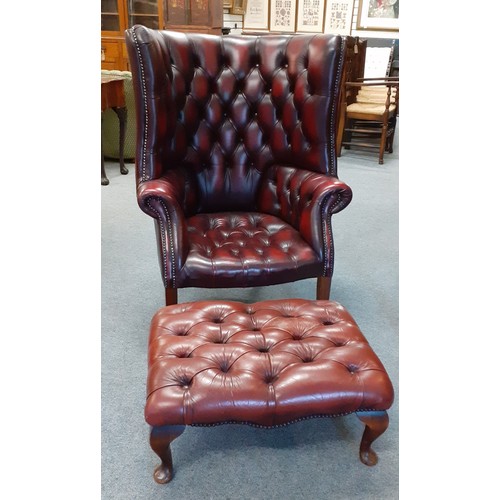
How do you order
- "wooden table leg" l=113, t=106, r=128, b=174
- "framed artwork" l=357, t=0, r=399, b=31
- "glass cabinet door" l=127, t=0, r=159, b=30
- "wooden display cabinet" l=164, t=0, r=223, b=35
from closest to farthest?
"wooden table leg" l=113, t=106, r=128, b=174 < "wooden display cabinet" l=164, t=0, r=223, b=35 < "glass cabinet door" l=127, t=0, r=159, b=30 < "framed artwork" l=357, t=0, r=399, b=31

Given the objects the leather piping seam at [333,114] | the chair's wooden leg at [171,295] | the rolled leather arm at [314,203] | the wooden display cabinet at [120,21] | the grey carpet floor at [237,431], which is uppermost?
the wooden display cabinet at [120,21]

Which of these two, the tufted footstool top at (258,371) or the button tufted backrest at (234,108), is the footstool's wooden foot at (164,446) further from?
the button tufted backrest at (234,108)

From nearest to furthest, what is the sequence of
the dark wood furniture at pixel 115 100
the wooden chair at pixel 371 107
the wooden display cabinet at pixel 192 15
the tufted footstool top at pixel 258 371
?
the tufted footstool top at pixel 258 371
the dark wood furniture at pixel 115 100
the wooden chair at pixel 371 107
the wooden display cabinet at pixel 192 15

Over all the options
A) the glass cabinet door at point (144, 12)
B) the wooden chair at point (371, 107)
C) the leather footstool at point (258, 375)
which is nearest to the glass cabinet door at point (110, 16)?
the glass cabinet door at point (144, 12)

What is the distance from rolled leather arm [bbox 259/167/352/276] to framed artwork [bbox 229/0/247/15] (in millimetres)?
4929

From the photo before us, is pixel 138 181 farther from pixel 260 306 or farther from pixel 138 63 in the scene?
pixel 260 306

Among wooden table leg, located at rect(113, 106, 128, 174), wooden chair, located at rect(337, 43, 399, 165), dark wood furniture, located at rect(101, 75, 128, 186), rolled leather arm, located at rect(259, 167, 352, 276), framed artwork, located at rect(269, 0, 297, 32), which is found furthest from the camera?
framed artwork, located at rect(269, 0, 297, 32)

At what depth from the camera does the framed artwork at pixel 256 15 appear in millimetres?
6207

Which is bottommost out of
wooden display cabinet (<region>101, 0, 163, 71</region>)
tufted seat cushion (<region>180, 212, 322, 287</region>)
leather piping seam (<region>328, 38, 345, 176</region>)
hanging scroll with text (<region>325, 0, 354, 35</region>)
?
tufted seat cushion (<region>180, 212, 322, 287</region>)

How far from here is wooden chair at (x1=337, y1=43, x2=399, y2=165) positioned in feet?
14.5

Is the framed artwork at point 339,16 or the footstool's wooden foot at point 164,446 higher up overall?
the framed artwork at point 339,16

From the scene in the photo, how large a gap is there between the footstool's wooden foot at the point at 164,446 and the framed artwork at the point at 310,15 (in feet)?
20.1

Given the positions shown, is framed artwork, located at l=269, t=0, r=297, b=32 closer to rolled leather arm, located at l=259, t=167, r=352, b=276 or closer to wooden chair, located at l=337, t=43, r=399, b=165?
wooden chair, located at l=337, t=43, r=399, b=165

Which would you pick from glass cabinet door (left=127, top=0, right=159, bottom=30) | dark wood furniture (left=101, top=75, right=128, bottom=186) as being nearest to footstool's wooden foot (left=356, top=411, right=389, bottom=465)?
dark wood furniture (left=101, top=75, right=128, bottom=186)
